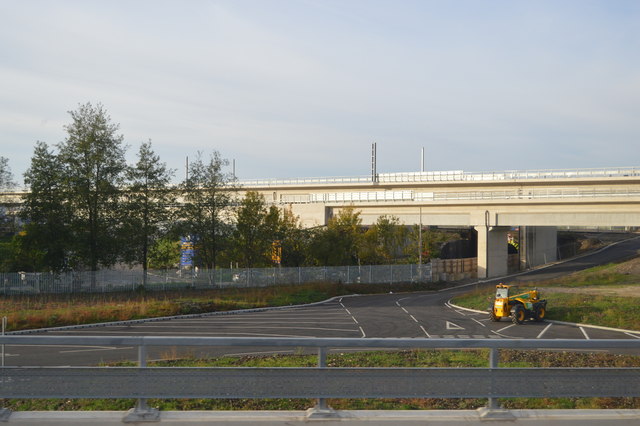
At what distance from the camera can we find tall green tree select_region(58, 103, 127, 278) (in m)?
39.5

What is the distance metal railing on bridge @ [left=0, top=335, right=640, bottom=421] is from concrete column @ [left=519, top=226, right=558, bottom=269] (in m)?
60.8

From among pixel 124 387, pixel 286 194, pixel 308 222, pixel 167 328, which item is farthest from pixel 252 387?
pixel 286 194

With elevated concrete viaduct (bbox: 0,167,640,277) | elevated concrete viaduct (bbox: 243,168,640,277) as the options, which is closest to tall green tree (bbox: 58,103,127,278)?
elevated concrete viaduct (bbox: 0,167,640,277)

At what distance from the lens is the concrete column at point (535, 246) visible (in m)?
64.8

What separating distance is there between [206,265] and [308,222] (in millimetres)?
18623

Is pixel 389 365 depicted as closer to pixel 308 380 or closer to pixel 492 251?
pixel 308 380

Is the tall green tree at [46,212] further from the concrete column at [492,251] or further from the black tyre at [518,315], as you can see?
the concrete column at [492,251]

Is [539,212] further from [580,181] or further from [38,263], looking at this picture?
[38,263]

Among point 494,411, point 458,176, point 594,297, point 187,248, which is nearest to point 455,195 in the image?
point 458,176

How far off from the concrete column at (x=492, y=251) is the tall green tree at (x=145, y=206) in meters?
29.2

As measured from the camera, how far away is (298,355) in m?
17.0

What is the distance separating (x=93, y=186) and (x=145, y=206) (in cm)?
357

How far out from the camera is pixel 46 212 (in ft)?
126

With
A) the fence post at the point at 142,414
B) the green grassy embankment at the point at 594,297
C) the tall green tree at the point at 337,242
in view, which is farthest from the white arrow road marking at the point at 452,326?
the fence post at the point at 142,414
